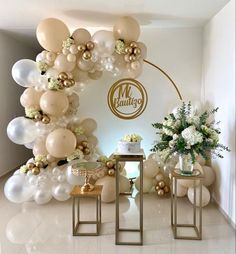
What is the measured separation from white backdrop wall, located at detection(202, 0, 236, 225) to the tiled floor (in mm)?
316

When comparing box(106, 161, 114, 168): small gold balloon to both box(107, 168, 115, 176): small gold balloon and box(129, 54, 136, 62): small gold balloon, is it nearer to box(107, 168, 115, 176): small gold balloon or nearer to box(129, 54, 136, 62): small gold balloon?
box(107, 168, 115, 176): small gold balloon

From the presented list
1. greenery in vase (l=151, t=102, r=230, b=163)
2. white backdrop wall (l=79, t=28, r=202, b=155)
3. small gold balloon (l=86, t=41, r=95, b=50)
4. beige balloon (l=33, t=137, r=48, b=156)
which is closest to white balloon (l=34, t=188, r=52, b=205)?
beige balloon (l=33, t=137, r=48, b=156)

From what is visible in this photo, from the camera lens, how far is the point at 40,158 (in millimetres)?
3672

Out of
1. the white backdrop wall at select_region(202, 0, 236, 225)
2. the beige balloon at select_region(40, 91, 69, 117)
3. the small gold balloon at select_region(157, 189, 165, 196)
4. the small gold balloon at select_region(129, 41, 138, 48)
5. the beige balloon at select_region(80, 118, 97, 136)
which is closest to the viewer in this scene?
the white backdrop wall at select_region(202, 0, 236, 225)

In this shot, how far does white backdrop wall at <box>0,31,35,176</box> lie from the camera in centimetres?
513

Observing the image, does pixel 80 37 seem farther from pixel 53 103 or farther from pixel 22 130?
pixel 22 130

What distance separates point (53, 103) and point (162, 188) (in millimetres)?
1932

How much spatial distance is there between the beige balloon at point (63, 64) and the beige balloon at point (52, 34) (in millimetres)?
143

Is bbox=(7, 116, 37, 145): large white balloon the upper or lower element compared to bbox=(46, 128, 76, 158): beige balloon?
upper

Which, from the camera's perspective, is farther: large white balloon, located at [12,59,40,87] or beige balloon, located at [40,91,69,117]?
large white balloon, located at [12,59,40,87]

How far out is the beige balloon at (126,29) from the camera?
3.60 meters

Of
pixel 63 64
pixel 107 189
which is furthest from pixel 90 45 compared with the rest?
pixel 107 189

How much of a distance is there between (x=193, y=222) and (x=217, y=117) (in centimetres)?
138

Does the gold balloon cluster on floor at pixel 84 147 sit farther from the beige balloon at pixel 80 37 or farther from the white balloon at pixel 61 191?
the beige balloon at pixel 80 37
